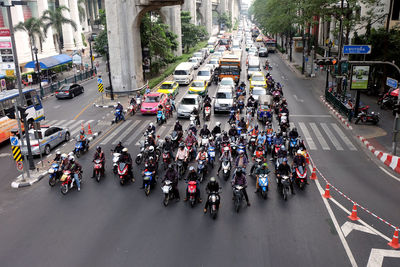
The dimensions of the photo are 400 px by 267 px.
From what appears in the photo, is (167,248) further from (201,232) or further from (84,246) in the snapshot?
(84,246)

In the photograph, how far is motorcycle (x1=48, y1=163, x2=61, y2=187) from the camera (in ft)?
54.1

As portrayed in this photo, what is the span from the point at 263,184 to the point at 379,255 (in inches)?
196

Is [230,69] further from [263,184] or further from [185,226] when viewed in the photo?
[185,226]

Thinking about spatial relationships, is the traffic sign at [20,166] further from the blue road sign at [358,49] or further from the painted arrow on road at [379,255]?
the blue road sign at [358,49]

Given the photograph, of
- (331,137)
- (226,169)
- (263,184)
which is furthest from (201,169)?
(331,137)

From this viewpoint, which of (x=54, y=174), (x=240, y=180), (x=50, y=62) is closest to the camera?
(x=240, y=180)

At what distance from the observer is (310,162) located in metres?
18.8

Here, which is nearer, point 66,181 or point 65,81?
point 66,181

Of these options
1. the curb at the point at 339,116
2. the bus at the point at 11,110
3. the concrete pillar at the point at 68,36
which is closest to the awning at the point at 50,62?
the bus at the point at 11,110

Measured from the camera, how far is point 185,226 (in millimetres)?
12695

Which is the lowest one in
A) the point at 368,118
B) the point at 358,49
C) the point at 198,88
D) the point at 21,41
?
the point at 368,118

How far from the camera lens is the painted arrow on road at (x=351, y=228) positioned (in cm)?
1216

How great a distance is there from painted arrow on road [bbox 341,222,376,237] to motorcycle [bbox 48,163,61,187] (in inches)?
480

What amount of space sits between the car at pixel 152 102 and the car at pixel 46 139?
23.9 feet
